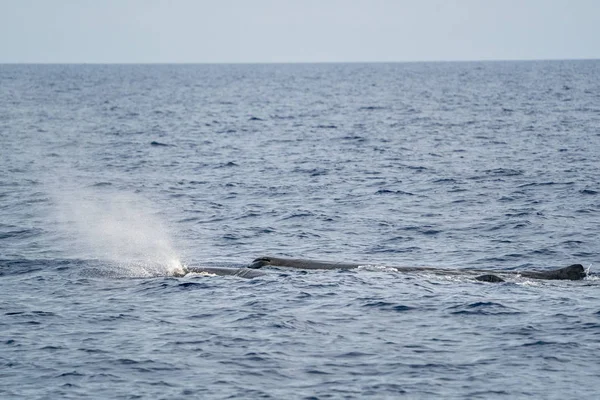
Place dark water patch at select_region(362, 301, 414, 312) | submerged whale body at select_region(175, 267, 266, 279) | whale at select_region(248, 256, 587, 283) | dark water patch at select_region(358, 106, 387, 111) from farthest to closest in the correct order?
1. dark water patch at select_region(358, 106, 387, 111)
2. submerged whale body at select_region(175, 267, 266, 279)
3. whale at select_region(248, 256, 587, 283)
4. dark water patch at select_region(362, 301, 414, 312)

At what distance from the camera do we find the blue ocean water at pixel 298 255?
74.5ft

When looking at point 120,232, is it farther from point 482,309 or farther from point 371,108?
point 371,108

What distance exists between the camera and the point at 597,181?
172ft

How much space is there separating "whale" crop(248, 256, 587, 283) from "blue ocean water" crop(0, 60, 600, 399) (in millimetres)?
553

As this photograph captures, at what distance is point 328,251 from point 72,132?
178ft

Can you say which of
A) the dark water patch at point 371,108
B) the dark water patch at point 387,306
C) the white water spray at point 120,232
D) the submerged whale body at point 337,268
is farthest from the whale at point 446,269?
the dark water patch at point 371,108

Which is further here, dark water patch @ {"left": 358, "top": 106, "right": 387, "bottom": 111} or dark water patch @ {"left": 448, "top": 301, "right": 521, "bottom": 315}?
dark water patch @ {"left": 358, "top": 106, "right": 387, "bottom": 111}

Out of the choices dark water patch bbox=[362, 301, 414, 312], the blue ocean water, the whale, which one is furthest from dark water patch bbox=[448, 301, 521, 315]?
the whale

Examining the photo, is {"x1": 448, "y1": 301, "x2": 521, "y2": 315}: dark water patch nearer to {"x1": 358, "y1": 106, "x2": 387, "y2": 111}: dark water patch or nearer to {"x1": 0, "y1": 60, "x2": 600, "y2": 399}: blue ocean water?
{"x1": 0, "y1": 60, "x2": 600, "y2": 399}: blue ocean water

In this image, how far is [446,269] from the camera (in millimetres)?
32625

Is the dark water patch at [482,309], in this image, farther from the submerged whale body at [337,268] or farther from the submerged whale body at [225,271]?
the submerged whale body at [225,271]

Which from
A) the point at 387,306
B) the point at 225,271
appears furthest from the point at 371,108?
the point at 387,306

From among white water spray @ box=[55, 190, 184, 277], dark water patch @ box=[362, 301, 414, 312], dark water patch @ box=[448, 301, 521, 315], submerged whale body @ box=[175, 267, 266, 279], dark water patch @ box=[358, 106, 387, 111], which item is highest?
dark water patch @ box=[358, 106, 387, 111]

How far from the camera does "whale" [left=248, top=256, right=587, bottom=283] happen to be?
31625mm
